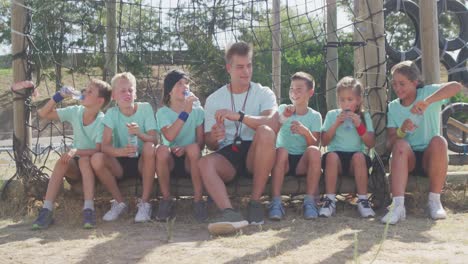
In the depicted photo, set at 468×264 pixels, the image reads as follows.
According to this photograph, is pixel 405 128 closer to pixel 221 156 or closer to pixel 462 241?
pixel 462 241

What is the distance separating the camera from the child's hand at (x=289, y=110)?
3.73m

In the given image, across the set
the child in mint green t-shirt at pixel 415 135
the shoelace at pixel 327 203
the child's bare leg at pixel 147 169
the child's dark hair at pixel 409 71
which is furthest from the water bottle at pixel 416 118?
the child's bare leg at pixel 147 169

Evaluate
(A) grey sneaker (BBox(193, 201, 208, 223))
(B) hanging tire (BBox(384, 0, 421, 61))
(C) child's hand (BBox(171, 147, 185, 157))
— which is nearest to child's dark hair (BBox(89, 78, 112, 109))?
(C) child's hand (BBox(171, 147, 185, 157))

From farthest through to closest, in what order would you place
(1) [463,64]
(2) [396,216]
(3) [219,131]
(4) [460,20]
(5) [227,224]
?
(4) [460,20] < (1) [463,64] < (3) [219,131] < (2) [396,216] < (5) [227,224]

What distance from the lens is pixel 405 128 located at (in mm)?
3635

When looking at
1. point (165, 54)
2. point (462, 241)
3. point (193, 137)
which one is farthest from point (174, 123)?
point (165, 54)

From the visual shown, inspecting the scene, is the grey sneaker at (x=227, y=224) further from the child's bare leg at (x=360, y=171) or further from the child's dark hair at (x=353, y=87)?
the child's dark hair at (x=353, y=87)

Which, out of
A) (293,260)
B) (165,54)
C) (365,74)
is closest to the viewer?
(293,260)

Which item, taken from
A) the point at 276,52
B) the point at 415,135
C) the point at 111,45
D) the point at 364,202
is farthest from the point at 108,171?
the point at 276,52

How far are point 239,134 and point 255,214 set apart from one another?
592mm

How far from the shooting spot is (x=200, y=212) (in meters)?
3.58

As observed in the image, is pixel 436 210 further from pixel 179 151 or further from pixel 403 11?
pixel 403 11

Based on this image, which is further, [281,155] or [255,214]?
[281,155]

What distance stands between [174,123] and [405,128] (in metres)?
1.59
